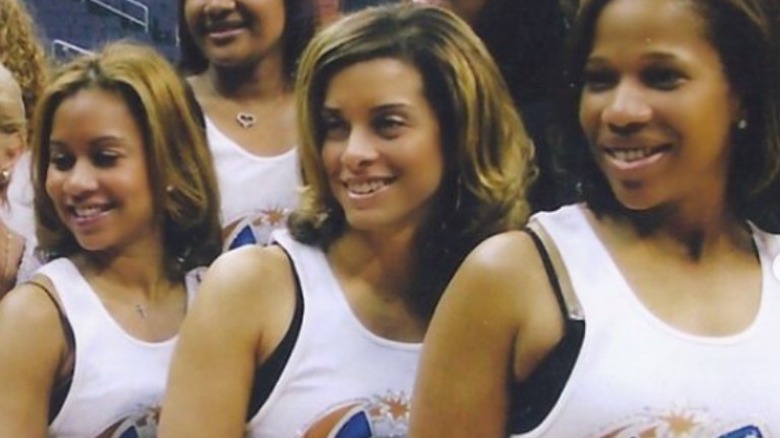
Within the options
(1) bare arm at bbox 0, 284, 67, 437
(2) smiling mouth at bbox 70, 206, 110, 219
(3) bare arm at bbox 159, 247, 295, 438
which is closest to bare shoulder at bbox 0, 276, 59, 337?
(1) bare arm at bbox 0, 284, 67, 437

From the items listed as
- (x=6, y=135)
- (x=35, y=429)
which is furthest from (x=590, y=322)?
(x=6, y=135)

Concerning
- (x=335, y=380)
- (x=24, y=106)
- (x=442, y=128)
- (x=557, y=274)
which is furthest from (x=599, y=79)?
(x=24, y=106)

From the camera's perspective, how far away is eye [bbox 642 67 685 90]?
1034 millimetres

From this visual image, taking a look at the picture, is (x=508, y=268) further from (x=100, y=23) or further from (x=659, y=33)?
(x=100, y=23)

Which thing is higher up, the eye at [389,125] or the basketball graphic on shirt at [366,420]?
the eye at [389,125]

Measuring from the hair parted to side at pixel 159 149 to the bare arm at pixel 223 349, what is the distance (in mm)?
298

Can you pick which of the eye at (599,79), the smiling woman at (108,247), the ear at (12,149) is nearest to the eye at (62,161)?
the smiling woman at (108,247)

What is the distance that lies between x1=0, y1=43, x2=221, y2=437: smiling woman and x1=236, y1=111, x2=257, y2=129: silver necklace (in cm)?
25

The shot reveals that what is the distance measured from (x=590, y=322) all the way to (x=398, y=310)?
32 cm

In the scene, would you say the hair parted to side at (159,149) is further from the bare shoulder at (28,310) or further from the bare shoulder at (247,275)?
the bare shoulder at (247,275)

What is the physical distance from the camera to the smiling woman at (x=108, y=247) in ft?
4.45

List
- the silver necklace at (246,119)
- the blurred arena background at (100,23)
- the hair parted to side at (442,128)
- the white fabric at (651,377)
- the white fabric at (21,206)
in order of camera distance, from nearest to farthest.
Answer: the white fabric at (651,377) < the hair parted to side at (442,128) < the white fabric at (21,206) < the silver necklace at (246,119) < the blurred arena background at (100,23)

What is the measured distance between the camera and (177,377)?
1216 mm

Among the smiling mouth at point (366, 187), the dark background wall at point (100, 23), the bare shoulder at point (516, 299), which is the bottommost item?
A: the bare shoulder at point (516, 299)
